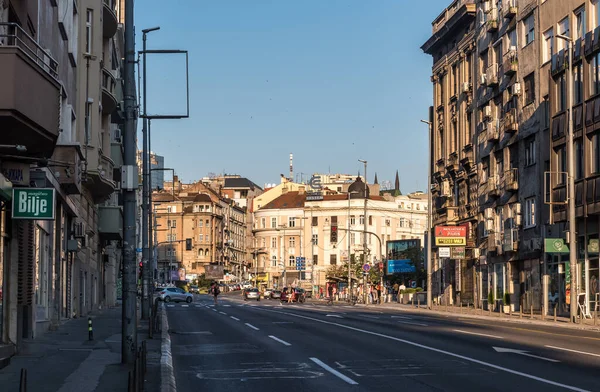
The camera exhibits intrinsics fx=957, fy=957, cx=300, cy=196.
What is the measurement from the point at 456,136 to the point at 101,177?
114 feet

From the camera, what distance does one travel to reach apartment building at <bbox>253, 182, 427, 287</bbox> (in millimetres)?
140250

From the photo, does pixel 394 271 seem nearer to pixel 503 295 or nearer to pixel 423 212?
pixel 503 295

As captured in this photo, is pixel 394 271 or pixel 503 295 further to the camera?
pixel 394 271

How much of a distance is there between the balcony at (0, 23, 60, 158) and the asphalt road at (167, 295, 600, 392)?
15.8 feet

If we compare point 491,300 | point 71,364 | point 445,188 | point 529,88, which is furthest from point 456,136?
point 71,364

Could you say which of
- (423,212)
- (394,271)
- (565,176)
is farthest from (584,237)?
(423,212)

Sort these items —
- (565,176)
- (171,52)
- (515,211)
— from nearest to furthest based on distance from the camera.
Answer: (171,52)
(565,176)
(515,211)

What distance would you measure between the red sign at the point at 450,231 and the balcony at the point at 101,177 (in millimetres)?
24234

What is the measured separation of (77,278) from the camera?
139ft

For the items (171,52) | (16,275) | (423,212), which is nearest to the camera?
(16,275)

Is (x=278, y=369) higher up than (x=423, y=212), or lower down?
lower down

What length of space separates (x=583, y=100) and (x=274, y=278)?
389 feet

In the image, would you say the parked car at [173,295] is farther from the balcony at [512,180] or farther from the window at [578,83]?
the window at [578,83]

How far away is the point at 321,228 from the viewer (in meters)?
145
